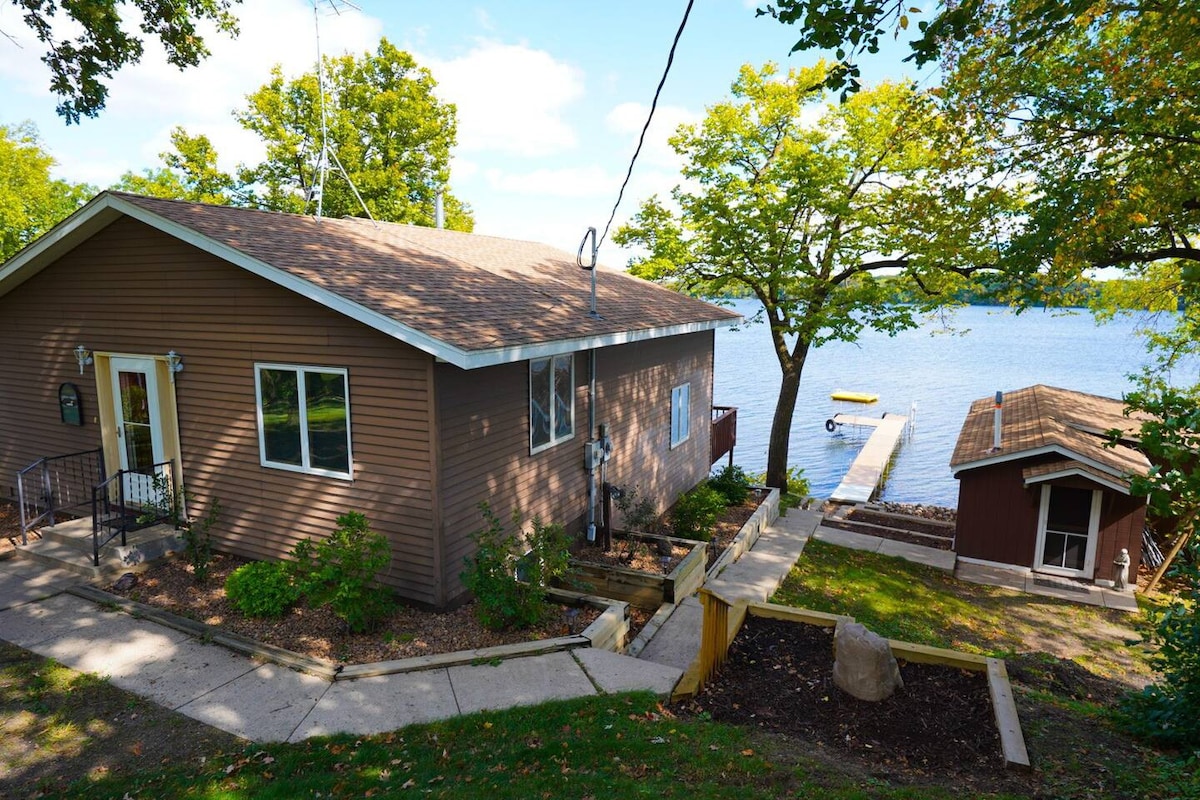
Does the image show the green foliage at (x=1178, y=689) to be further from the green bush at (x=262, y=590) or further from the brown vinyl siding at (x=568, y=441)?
the green bush at (x=262, y=590)

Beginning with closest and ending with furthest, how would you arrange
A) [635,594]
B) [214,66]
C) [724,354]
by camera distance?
1. [635,594]
2. [214,66]
3. [724,354]

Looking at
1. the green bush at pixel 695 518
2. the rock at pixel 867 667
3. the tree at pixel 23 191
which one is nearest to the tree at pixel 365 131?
the tree at pixel 23 191

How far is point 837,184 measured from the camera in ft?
54.7

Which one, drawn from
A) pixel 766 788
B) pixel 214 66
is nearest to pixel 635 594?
pixel 766 788

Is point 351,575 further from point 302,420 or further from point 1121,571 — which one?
point 1121,571

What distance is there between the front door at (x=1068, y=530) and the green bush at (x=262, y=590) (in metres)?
13.7

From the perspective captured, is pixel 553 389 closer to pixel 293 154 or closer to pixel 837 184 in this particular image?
pixel 837 184

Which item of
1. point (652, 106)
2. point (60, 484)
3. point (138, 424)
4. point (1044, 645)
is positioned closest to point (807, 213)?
point (1044, 645)

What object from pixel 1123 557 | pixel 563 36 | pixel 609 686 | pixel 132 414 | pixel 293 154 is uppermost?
pixel 293 154

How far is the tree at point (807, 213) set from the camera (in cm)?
1630

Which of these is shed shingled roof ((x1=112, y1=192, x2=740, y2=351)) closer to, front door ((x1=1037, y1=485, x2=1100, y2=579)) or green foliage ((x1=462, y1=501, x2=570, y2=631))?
green foliage ((x1=462, y1=501, x2=570, y2=631))

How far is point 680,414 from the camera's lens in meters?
14.6

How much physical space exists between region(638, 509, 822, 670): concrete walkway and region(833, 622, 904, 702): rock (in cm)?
189

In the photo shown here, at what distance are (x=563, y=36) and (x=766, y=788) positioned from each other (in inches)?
332
